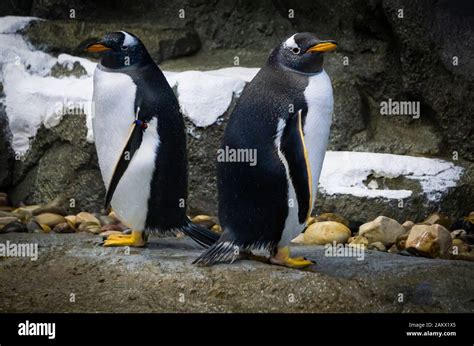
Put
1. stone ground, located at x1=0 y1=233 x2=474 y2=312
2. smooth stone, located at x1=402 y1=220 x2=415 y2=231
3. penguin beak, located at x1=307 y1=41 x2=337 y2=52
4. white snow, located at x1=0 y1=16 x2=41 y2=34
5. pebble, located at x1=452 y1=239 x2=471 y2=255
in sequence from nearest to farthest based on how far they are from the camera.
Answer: stone ground, located at x1=0 y1=233 x2=474 y2=312
penguin beak, located at x1=307 y1=41 x2=337 y2=52
pebble, located at x1=452 y1=239 x2=471 y2=255
smooth stone, located at x1=402 y1=220 x2=415 y2=231
white snow, located at x1=0 y1=16 x2=41 y2=34

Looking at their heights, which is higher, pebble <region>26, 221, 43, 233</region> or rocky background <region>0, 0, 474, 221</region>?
rocky background <region>0, 0, 474, 221</region>

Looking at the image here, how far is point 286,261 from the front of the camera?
10.5ft

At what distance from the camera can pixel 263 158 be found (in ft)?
10.2

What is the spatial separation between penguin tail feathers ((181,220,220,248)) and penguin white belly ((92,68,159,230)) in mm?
192

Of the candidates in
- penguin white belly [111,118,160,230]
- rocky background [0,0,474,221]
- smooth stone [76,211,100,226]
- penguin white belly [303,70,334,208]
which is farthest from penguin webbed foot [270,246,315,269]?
smooth stone [76,211,100,226]

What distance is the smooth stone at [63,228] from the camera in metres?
4.02

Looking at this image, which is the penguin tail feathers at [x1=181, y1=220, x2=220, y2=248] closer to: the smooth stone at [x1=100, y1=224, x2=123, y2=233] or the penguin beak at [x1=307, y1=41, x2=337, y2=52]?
the smooth stone at [x1=100, y1=224, x2=123, y2=233]

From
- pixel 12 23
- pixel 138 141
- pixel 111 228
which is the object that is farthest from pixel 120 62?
pixel 12 23

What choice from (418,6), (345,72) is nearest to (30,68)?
(345,72)

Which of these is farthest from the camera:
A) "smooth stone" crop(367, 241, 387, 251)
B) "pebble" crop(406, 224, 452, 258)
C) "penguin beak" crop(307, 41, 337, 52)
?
"smooth stone" crop(367, 241, 387, 251)

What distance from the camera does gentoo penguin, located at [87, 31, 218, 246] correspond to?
132 inches

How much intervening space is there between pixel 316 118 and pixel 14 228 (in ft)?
5.06

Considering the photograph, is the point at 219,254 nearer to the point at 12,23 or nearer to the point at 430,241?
the point at 430,241

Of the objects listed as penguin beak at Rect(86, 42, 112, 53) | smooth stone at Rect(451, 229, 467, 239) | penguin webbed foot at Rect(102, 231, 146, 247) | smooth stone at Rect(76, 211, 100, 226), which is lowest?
smooth stone at Rect(451, 229, 467, 239)
